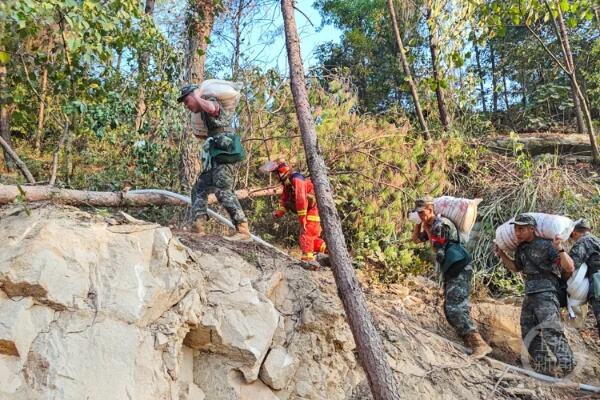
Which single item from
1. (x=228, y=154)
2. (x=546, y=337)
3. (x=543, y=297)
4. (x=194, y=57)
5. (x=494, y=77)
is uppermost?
(x=494, y=77)

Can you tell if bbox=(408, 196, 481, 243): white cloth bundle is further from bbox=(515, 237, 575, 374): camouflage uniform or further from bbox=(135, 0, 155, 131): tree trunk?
bbox=(135, 0, 155, 131): tree trunk

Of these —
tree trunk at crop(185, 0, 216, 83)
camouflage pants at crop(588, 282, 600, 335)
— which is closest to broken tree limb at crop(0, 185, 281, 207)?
tree trunk at crop(185, 0, 216, 83)

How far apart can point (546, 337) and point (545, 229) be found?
3.56 feet

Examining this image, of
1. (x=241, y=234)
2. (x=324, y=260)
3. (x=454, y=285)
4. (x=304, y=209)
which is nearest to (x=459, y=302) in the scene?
(x=454, y=285)

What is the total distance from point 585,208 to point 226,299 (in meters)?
5.99

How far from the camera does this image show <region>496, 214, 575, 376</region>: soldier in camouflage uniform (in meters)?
5.18

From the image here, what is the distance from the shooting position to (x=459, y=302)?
17.4 feet

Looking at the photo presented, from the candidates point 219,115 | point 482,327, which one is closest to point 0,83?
point 219,115

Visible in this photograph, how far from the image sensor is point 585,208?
7684 millimetres

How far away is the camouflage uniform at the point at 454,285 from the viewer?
5.30m

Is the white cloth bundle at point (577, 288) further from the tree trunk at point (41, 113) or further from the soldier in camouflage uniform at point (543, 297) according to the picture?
the tree trunk at point (41, 113)

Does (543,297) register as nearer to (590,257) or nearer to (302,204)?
(590,257)

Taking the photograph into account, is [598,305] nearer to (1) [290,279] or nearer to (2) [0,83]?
(1) [290,279]

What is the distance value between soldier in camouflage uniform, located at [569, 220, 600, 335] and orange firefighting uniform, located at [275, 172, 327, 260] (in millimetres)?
2664
